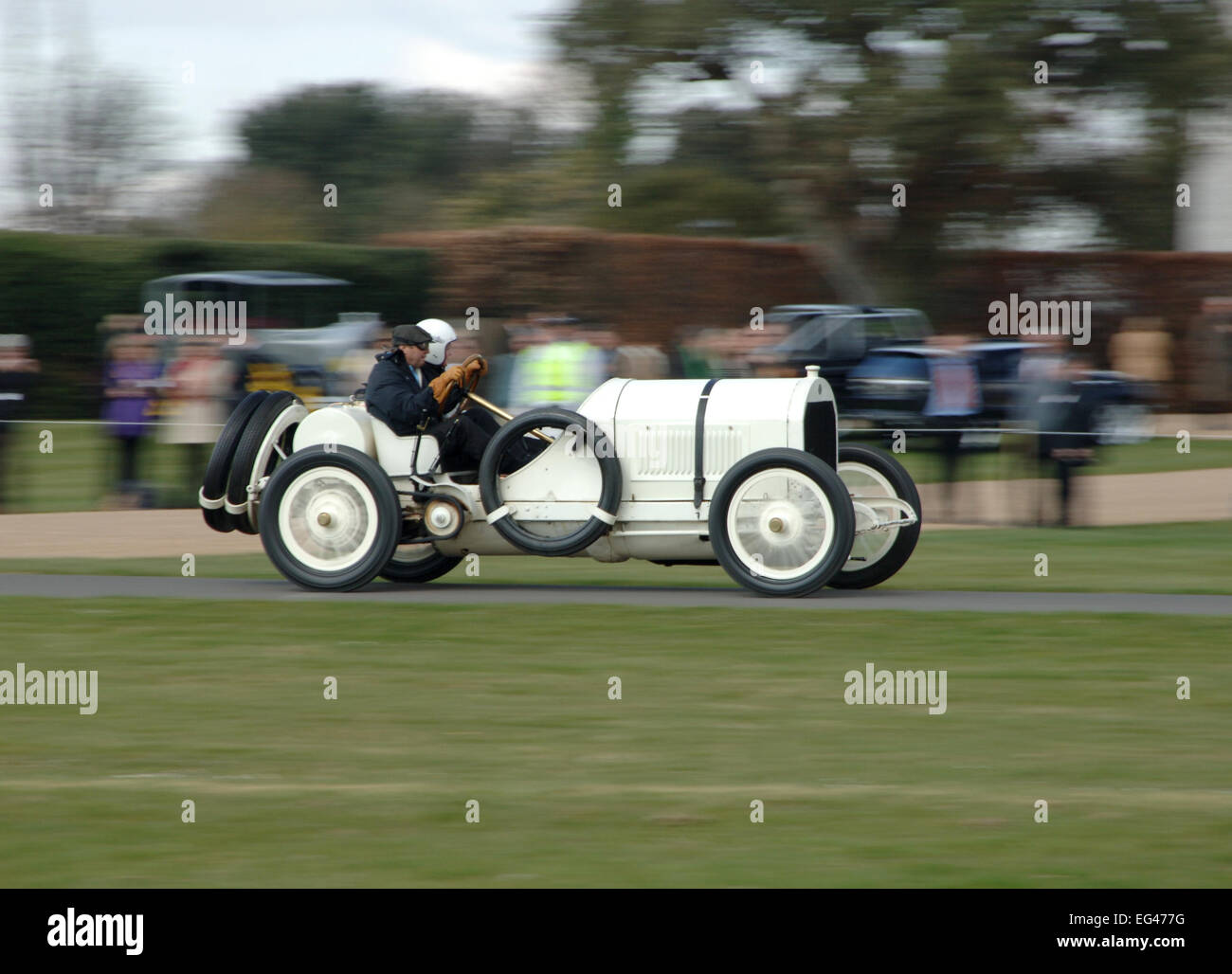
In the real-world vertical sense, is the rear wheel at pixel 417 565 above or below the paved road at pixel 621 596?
above

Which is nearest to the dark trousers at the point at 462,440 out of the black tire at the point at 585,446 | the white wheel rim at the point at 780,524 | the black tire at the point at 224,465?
the black tire at the point at 585,446

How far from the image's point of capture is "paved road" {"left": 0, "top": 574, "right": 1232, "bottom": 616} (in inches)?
437

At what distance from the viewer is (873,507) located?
38.5ft

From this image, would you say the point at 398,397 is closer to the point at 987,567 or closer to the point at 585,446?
the point at 585,446

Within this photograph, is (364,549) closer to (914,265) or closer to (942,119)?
(942,119)

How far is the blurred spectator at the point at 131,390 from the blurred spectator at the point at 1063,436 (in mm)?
7804

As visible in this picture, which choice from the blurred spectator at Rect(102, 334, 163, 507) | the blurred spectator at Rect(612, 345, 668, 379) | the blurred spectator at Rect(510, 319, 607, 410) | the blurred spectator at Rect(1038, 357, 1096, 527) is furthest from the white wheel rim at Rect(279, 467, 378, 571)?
the blurred spectator at Rect(612, 345, 668, 379)

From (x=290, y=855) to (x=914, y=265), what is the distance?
25.4 meters

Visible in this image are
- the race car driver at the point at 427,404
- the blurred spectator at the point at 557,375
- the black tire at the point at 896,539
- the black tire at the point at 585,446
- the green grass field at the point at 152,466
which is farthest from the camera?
the green grass field at the point at 152,466

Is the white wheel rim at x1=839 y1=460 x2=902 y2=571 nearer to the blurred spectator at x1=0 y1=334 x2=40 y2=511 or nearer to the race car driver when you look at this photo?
the race car driver

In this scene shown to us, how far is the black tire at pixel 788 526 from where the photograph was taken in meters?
10.9

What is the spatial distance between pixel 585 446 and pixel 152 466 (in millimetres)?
7864

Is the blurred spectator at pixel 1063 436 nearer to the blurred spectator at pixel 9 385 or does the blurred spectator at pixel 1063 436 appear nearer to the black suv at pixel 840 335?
the black suv at pixel 840 335
